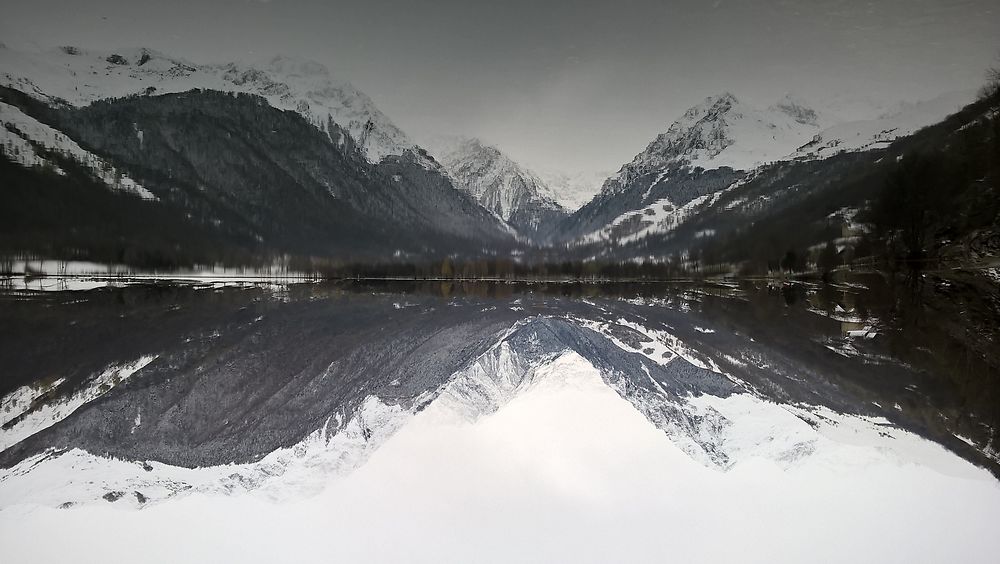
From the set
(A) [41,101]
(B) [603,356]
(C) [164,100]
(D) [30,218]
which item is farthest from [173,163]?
(B) [603,356]

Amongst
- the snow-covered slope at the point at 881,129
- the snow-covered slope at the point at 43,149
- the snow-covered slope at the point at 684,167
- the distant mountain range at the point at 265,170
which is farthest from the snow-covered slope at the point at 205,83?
the snow-covered slope at the point at 881,129

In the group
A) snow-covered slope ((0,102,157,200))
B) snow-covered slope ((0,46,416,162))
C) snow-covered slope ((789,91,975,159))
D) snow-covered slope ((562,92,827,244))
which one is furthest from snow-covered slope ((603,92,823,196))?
snow-covered slope ((0,102,157,200))

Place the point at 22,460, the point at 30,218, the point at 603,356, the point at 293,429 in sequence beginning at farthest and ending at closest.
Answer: the point at 30,218, the point at 603,356, the point at 293,429, the point at 22,460

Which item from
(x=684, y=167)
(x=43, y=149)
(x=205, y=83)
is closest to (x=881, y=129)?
(x=43, y=149)

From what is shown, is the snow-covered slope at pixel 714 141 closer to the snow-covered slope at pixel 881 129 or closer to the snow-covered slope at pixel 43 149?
the snow-covered slope at pixel 881 129

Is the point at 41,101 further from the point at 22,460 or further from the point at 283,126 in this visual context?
the point at 22,460

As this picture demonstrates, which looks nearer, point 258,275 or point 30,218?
point 30,218

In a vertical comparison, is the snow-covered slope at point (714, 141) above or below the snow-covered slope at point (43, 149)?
above
